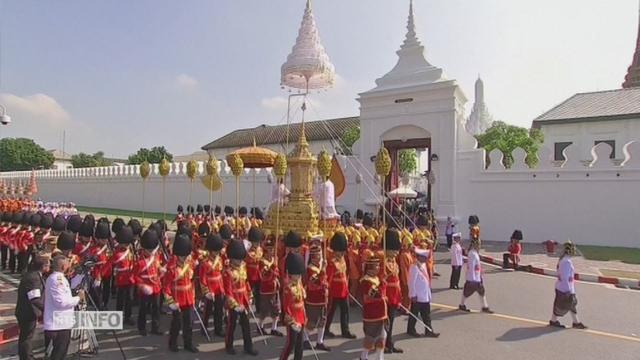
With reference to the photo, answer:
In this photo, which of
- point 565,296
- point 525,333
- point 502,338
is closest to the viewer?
point 502,338

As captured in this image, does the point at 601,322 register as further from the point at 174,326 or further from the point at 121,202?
the point at 121,202

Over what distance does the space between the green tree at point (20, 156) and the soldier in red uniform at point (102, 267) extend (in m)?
61.1

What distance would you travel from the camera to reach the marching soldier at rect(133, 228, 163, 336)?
634cm

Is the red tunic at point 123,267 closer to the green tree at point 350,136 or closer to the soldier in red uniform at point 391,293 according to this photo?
the soldier in red uniform at point 391,293

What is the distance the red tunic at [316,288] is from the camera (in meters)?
5.80

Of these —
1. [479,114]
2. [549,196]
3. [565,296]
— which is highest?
[479,114]

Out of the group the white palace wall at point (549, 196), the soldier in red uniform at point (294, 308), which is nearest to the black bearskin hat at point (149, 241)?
the soldier in red uniform at point (294, 308)

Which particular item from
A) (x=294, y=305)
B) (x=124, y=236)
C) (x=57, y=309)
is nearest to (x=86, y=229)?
(x=124, y=236)

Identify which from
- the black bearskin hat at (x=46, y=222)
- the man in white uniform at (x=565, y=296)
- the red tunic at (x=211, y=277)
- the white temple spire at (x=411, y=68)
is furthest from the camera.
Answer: the white temple spire at (x=411, y=68)

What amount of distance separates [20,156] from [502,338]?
6852 centimetres

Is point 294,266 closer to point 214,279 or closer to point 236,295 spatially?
point 236,295

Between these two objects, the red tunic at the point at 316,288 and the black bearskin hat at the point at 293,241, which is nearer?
the red tunic at the point at 316,288

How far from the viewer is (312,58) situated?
430 inches

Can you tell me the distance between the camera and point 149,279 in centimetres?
637
